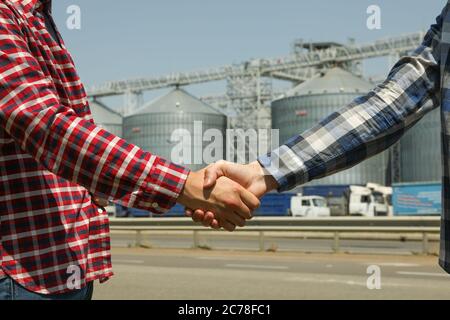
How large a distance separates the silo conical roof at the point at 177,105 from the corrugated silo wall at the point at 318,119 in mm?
9067

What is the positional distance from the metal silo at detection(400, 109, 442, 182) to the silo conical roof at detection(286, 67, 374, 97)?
18.9 ft

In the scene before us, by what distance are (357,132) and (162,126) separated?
6069 cm

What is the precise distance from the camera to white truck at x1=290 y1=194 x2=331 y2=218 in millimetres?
38406

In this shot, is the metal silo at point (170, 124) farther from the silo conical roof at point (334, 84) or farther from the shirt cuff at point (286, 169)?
the shirt cuff at point (286, 169)

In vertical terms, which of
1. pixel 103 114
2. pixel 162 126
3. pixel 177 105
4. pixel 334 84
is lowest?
pixel 162 126

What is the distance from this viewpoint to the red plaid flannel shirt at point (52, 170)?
6.64 ft

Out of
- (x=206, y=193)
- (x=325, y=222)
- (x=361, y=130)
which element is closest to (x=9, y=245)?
(x=206, y=193)

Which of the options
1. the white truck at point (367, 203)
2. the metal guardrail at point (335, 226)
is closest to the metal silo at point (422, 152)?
the white truck at point (367, 203)

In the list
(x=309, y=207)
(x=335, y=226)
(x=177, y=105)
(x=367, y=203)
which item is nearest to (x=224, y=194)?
(x=335, y=226)

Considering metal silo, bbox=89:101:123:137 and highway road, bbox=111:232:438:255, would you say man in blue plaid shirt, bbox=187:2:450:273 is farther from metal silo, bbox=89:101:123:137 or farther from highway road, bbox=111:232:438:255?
metal silo, bbox=89:101:123:137

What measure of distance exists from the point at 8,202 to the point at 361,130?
1.21 m

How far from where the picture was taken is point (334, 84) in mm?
57375

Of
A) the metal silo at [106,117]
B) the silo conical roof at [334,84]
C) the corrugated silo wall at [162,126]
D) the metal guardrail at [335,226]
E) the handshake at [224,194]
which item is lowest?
the metal guardrail at [335,226]
